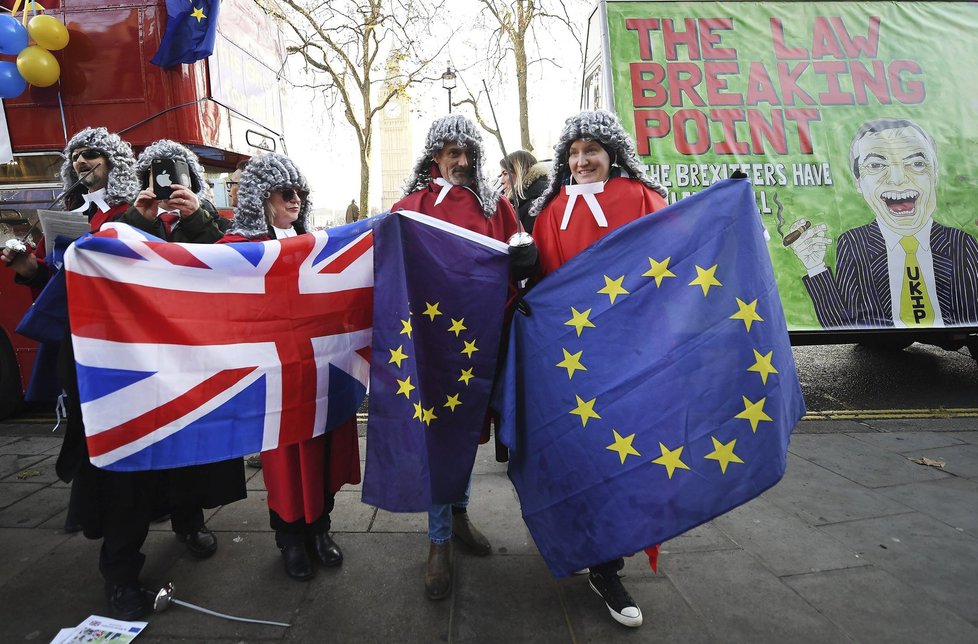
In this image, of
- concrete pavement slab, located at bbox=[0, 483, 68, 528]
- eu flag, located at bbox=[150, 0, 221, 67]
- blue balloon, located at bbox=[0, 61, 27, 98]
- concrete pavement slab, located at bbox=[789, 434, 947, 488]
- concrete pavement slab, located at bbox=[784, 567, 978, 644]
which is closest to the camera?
concrete pavement slab, located at bbox=[784, 567, 978, 644]

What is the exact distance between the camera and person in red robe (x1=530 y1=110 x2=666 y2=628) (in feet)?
7.98

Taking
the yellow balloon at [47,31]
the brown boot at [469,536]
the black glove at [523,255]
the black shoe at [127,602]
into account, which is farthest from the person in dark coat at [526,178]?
the yellow balloon at [47,31]

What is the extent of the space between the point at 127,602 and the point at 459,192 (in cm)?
241

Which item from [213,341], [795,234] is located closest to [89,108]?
[213,341]

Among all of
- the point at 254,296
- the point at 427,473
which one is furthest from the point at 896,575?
the point at 254,296

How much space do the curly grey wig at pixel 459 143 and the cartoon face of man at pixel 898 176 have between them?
4.51m

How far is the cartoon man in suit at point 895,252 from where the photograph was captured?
522 centimetres

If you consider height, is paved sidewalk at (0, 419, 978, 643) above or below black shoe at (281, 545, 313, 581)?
below

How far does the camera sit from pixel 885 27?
5.36 metres

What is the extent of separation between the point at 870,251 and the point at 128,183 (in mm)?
6274

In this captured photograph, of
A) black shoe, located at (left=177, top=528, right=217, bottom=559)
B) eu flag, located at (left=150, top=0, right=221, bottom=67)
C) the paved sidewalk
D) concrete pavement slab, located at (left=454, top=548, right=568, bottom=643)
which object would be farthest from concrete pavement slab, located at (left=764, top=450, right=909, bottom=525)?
eu flag, located at (left=150, top=0, right=221, bottom=67)

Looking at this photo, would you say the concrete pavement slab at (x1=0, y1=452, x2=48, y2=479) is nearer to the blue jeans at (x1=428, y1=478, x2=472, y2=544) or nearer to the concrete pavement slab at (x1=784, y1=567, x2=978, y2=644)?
the blue jeans at (x1=428, y1=478, x2=472, y2=544)

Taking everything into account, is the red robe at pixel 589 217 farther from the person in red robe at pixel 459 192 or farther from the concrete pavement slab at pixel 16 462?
the concrete pavement slab at pixel 16 462

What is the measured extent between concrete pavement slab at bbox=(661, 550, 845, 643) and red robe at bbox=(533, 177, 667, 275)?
63.5 inches
